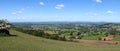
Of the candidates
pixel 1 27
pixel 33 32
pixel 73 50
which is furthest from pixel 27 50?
pixel 33 32

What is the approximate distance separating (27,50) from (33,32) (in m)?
10.6

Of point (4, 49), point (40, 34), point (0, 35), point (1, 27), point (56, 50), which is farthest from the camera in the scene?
point (40, 34)

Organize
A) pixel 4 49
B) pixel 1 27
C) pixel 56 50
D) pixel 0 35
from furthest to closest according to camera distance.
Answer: pixel 1 27 < pixel 0 35 < pixel 56 50 < pixel 4 49

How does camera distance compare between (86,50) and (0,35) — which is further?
(0,35)

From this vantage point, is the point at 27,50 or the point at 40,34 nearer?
the point at 27,50

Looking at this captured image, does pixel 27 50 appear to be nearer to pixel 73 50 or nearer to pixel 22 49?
pixel 22 49

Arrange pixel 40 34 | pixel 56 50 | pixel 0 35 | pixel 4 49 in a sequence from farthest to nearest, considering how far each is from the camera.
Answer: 1. pixel 40 34
2. pixel 0 35
3. pixel 56 50
4. pixel 4 49

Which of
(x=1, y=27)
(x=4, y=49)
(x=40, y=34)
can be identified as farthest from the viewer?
(x=40, y=34)

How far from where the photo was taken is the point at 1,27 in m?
21.7

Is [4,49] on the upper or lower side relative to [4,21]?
lower

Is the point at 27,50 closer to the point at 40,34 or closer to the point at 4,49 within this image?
the point at 4,49

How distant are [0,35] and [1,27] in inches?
64.6

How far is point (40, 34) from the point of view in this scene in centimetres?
2406

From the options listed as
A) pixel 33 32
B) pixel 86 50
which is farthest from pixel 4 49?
pixel 33 32
